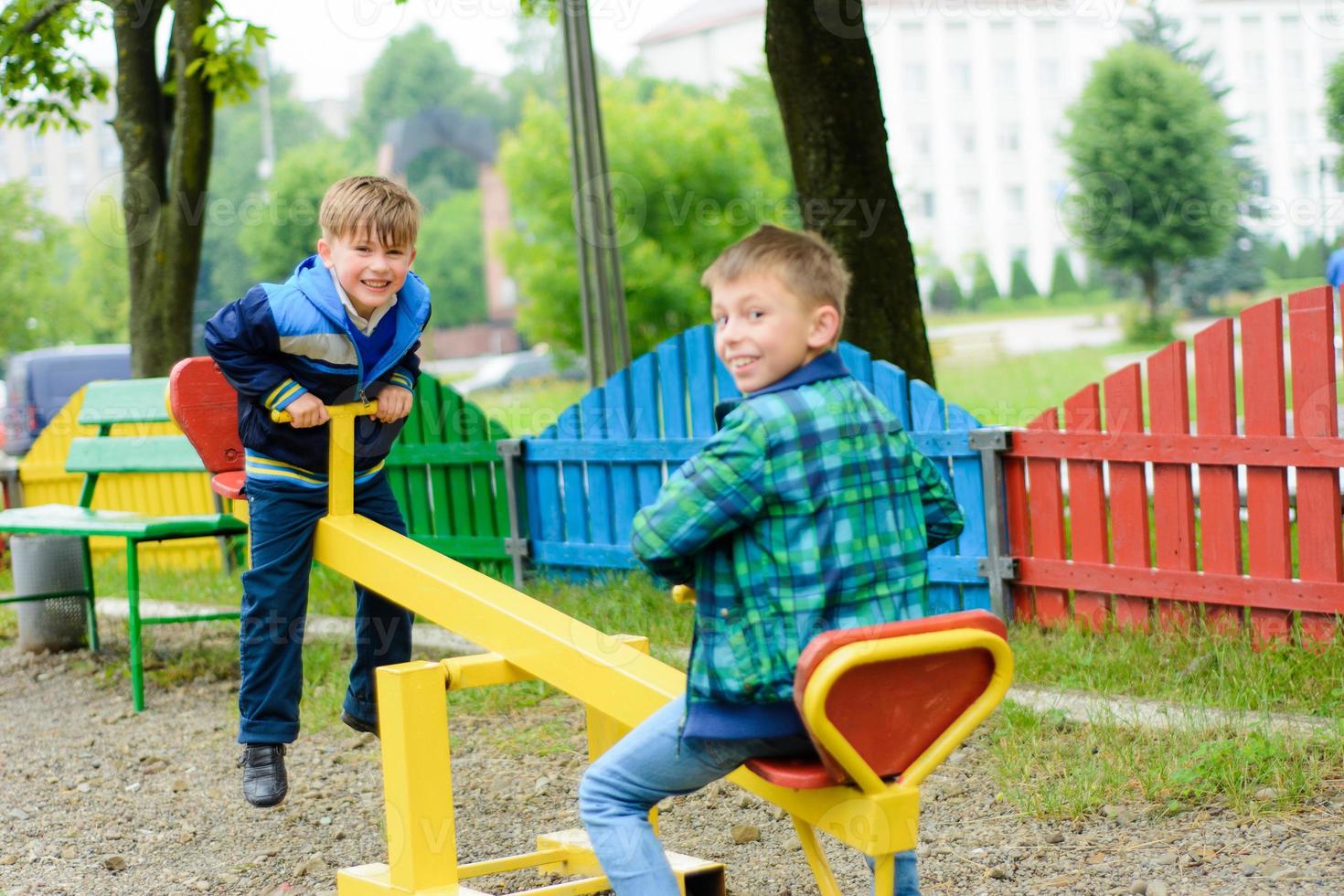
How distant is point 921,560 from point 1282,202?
54.7 m

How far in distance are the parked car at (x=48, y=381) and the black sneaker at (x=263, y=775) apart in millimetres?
19093

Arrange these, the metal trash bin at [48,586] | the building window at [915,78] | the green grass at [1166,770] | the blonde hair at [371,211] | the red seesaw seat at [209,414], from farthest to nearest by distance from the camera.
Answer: the building window at [915,78] → the metal trash bin at [48,586] → the red seesaw seat at [209,414] → the green grass at [1166,770] → the blonde hair at [371,211]

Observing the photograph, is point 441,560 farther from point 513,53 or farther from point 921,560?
point 513,53

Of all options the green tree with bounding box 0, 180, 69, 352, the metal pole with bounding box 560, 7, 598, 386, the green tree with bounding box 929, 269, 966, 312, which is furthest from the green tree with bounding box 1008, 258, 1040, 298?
the metal pole with bounding box 560, 7, 598, 386

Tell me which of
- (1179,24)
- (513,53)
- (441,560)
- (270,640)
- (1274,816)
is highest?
(513,53)

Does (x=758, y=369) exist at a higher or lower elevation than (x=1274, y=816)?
higher

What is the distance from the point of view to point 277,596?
3660 mm

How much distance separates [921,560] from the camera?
238 cm

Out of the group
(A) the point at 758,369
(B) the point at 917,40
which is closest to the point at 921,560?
(A) the point at 758,369

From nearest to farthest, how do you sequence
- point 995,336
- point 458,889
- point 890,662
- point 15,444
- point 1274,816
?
point 890,662
point 458,889
point 1274,816
point 15,444
point 995,336

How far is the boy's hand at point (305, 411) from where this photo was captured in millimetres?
3408

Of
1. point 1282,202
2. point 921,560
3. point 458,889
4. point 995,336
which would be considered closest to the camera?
point 921,560

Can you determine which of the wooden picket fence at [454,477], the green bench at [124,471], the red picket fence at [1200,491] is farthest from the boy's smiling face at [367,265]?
the wooden picket fence at [454,477]

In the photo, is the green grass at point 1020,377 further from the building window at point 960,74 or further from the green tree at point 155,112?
the building window at point 960,74
